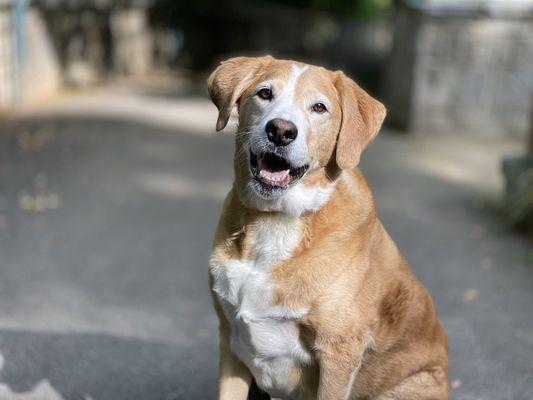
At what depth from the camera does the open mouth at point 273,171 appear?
114 inches

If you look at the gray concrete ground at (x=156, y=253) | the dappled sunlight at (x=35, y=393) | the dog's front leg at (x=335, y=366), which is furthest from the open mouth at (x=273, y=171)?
the dappled sunlight at (x=35, y=393)

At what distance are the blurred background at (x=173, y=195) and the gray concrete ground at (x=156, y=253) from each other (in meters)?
0.02

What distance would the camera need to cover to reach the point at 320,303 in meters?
2.83

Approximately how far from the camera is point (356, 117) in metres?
3.03

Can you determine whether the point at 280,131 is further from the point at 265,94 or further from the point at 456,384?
the point at 456,384

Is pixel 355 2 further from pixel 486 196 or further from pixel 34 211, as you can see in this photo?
pixel 34 211

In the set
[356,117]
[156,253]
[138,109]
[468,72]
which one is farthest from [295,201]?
[138,109]

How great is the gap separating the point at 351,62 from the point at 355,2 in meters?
6.12

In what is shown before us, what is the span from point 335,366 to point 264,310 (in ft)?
1.15

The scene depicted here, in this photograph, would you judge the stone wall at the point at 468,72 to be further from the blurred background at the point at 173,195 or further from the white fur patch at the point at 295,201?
the white fur patch at the point at 295,201

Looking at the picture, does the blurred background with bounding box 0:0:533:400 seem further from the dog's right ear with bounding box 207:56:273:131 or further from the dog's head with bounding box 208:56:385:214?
the dog's right ear with bounding box 207:56:273:131

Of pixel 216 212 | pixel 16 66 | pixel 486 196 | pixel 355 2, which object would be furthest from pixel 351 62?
pixel 216 212

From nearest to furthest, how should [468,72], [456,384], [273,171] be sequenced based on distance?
[273,171] → [456,384] → [468,72]

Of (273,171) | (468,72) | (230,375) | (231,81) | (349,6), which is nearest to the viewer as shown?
(273,171)
